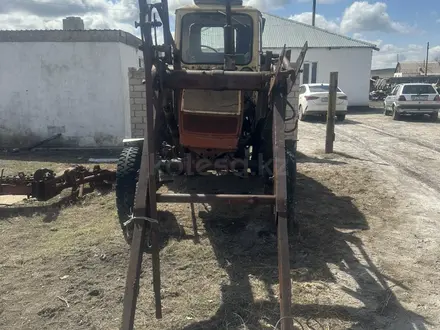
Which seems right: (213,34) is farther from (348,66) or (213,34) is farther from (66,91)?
(348,66)

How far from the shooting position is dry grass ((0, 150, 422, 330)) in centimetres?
337

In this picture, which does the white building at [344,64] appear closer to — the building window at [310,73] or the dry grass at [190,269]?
the building window at [310,73]

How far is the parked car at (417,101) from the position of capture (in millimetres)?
17406

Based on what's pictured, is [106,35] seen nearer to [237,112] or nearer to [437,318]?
[237,112]

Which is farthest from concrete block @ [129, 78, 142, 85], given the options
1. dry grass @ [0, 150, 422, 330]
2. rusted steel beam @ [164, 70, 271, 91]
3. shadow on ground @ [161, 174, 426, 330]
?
rusted steel beam @ [164, 70, 271, 91]

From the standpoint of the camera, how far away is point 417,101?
57.6 ft

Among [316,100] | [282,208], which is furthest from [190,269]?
[316,100]

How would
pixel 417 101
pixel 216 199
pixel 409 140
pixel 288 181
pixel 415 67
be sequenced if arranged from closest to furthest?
1. pixel 216 199
2. pixel 288 181
3. pixel 409 140
4. pixel 417 101
5. pixel 415 67

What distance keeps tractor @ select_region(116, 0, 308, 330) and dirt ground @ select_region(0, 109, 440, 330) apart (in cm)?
41

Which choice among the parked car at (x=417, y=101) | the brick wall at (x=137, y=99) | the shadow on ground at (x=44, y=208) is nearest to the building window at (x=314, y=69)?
the parked car at (x=417, y=101)

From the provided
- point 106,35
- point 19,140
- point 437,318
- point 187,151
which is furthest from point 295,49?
point 437,318

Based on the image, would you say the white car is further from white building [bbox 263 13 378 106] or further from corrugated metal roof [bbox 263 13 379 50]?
white building [bbox 263 13 378 106]

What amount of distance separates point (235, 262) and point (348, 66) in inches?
918

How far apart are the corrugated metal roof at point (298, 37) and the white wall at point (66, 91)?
15.6 meters
